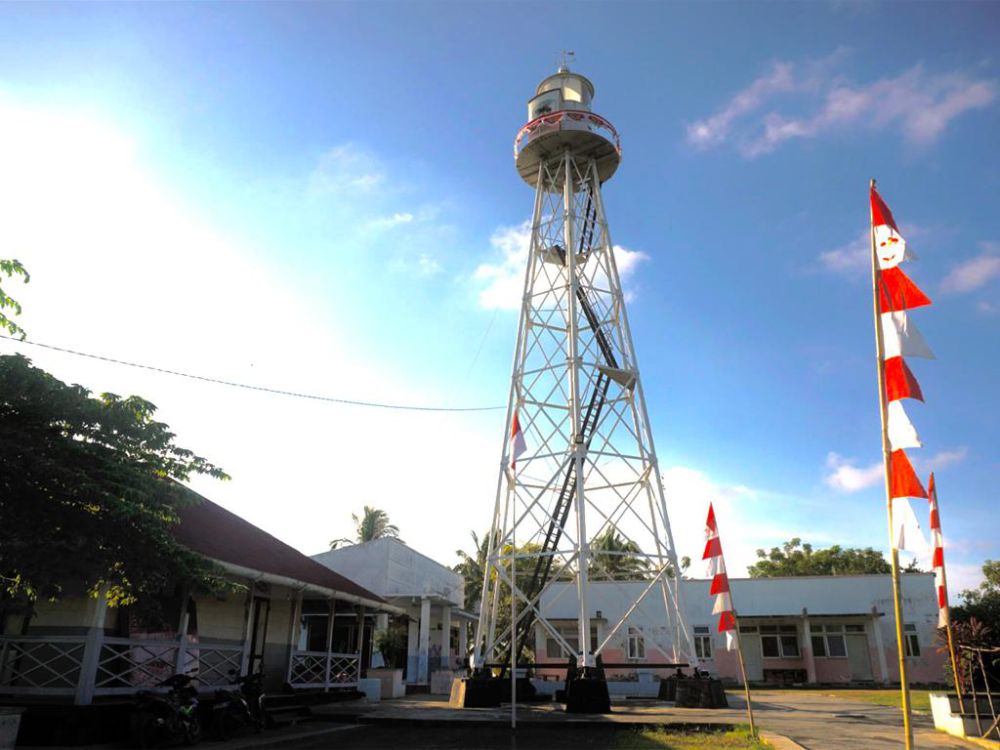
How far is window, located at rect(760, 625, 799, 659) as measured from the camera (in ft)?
102

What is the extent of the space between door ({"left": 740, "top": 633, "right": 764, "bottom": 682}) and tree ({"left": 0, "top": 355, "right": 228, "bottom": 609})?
93.6 ft

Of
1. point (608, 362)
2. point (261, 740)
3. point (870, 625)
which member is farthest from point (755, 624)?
point (261, 740)

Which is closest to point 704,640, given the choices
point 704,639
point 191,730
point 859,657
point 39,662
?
point 704,639

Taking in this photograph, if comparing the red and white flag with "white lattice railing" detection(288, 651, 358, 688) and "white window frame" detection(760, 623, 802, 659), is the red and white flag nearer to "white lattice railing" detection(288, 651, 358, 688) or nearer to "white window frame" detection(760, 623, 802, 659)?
"white lattice railing" detection(288, 651, 358, 688)

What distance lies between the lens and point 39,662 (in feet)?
34.8

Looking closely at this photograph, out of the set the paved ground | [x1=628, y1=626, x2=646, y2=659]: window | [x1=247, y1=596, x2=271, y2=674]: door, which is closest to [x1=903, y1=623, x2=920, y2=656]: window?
[x1=628, y1=626, x2=646, y2=659]: window

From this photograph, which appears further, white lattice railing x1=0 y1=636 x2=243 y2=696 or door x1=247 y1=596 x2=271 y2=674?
door x1=247 y1=596 x2=271 y2=674

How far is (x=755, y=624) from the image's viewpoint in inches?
1238

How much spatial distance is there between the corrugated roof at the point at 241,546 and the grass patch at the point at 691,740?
23.0 feet

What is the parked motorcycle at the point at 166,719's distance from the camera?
31.0ft

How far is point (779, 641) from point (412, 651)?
16.8m

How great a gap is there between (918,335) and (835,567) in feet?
170

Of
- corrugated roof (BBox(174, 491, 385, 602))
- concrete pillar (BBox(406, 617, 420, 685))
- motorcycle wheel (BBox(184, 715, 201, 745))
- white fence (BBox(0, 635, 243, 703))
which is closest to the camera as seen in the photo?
motorcycle wheel (BBox(184, 715, 201, 745))

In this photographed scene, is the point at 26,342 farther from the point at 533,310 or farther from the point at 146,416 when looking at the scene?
the point at 533,310
